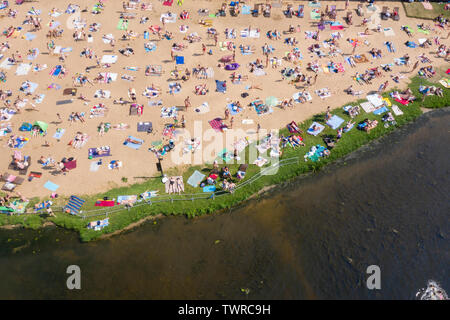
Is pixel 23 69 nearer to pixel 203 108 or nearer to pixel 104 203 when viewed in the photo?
pixel 104 203

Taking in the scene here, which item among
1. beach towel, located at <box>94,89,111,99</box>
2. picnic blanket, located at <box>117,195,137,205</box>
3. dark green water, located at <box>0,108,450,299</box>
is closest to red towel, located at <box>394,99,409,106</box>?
dark green water, located at <box>0,108,450,299</box>

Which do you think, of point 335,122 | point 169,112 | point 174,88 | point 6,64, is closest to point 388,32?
point 335,122

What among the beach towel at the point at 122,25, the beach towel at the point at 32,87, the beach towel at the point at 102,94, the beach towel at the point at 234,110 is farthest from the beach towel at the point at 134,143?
the beach towel at the point at 122,25

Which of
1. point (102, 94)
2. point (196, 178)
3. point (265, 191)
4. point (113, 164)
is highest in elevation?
point (102, 94)

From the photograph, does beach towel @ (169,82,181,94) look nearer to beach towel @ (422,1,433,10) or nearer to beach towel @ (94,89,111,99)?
beach towel @ (94,89,111,99)

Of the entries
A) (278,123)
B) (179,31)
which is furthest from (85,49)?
(278,123)

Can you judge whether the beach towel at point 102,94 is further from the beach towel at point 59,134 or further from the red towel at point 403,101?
the red towel at point 403,101

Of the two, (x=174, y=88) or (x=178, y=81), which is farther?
(x=178, y=81)
